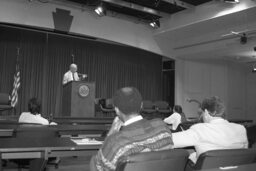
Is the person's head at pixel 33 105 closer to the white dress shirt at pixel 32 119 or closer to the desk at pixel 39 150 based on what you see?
the white dress shirt at pixel 32 119

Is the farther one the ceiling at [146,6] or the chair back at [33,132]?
the ceiling at [146,6]

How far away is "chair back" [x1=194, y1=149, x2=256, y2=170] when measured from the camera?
1.49 m

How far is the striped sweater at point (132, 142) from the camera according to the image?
1.37 metres

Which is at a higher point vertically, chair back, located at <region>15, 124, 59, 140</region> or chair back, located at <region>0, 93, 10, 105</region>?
chair back, located at <region>0, 93, 10, 105</region>

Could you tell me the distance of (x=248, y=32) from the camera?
830 centimetres

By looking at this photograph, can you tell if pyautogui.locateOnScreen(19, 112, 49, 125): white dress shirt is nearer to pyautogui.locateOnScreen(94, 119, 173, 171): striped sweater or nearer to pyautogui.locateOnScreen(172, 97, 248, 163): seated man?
pyautogui.locateOnScreen(172, 97, 248, 163): seated man

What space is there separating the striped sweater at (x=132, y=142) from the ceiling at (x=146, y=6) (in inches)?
262

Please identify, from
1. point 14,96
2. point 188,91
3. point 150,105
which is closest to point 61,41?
point 14,96

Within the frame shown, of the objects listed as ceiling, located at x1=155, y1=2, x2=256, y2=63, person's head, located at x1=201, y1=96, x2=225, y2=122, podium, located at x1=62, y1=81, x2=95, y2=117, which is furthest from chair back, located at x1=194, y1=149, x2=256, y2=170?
ceiling, located at x1=155, y1=2, x2=256, y2=63

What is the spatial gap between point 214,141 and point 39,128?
1.77m

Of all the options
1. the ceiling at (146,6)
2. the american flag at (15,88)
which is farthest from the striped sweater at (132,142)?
the american flag at (15,88)

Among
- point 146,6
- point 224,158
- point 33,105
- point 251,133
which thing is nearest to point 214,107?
point 224,158

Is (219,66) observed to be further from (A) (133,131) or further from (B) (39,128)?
(A) (133,131)

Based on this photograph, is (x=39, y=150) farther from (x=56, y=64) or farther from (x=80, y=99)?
(x=56, y=64)
